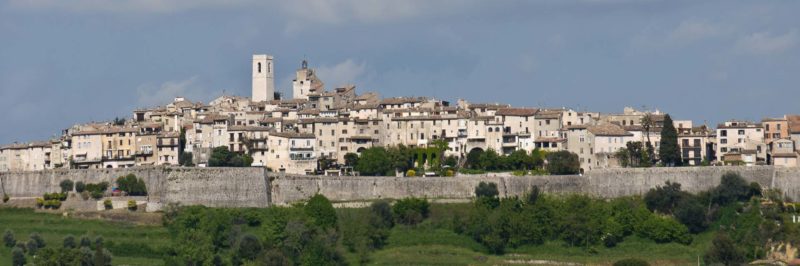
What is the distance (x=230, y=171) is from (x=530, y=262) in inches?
578

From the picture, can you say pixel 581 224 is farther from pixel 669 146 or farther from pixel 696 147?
pixel 696 147

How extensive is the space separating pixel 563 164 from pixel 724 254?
1359 centimetres

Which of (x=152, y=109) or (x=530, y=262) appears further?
(x=152, y=109)

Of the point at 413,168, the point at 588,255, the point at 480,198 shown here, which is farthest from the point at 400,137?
the point at 588,255

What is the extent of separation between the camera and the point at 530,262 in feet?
276

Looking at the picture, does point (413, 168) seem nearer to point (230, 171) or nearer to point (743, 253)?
point (230, 171)

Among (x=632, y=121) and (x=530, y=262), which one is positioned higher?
(x=632, y=121)

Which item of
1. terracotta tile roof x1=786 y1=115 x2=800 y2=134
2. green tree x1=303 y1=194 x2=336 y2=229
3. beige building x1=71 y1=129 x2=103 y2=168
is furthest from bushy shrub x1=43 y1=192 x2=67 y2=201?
terracotta tile roof x1=786 y1=115 x2=800 y2=134

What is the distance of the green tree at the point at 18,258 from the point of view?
83.4 meters

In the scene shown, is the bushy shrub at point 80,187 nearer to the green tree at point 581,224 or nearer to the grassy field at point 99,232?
the grassy field at point 99,232

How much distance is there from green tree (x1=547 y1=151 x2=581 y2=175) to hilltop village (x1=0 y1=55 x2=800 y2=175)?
1284 mm

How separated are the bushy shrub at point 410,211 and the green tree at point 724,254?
12.7 meters

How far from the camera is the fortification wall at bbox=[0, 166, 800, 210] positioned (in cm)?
9125

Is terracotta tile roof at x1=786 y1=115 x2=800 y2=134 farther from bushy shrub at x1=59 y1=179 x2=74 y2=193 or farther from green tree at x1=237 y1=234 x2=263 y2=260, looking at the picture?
bushy shrub at x1=59 y1=179 x2=74 y2=193
